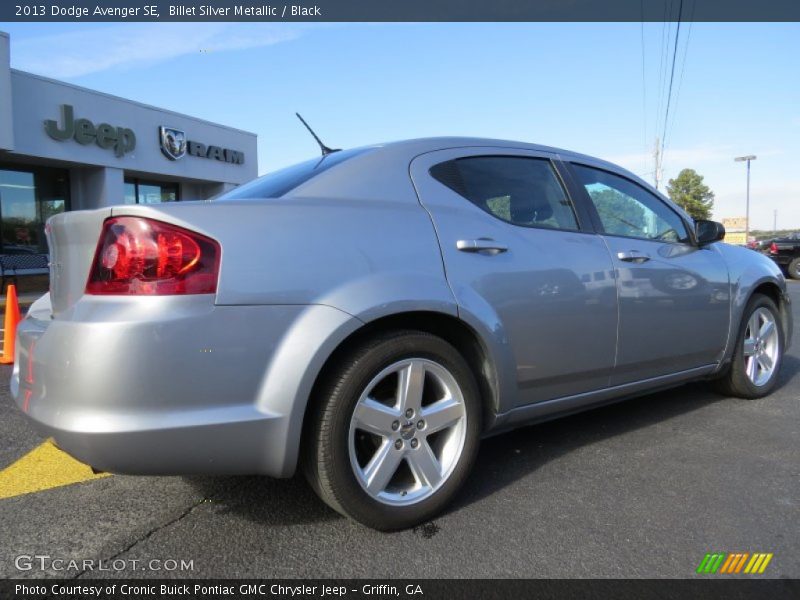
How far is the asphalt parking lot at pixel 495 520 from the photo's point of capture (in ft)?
6.75

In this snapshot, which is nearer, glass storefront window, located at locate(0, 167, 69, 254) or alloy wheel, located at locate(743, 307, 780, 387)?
alloy wheel, located at locate(743, 307, 780, 387)

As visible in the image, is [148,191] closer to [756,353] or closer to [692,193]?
[756,353]

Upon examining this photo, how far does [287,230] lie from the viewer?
207 centimetres

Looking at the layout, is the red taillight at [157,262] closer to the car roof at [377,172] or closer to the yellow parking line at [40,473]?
the car roof at [377,172]

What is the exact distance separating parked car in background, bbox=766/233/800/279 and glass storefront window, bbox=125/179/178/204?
1937 centimetres

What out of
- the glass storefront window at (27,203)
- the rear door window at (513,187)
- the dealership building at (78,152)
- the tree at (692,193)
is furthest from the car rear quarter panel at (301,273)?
the tree at (692,193)

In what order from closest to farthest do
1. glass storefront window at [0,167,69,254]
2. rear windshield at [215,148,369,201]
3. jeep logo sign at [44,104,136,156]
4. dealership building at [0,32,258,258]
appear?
rear windshield at [215,148,369,201]
dealership building at [0,32,258,258]
jeep logo sign at [44,104,136,156]
glass storefront window at [0,167,69,254]

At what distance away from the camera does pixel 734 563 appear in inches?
81.4

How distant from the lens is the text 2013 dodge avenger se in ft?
6.18

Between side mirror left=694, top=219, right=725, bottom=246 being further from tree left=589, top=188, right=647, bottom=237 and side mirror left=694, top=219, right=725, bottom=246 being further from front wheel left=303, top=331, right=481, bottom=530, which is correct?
front wheel left=303, top=331, right=481, bottom=530

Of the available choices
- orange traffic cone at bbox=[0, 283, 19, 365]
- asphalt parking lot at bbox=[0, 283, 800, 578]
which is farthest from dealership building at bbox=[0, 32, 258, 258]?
asphalt parking lot at bbox=[0, 283, 800, 578]

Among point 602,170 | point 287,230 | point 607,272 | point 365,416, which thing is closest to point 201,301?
point 287,230

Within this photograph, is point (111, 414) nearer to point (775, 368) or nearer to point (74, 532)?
point (74, 532)
